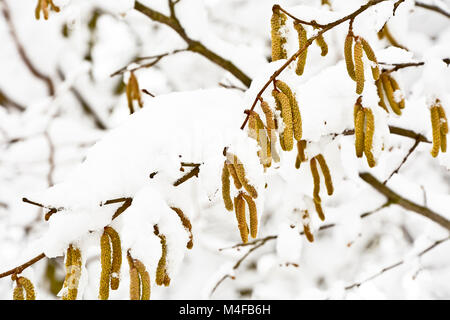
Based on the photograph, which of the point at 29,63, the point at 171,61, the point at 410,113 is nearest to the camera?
the point at 410,113

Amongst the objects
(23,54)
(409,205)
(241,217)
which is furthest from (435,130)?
(23,54)

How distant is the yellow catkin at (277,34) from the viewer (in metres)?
1.04

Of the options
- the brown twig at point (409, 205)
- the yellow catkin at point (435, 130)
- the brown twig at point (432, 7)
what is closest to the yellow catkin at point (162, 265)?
the yellow catkin at point (435, 130)

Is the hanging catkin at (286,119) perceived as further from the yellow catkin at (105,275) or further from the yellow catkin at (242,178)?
the yellow catkin at (105,275)

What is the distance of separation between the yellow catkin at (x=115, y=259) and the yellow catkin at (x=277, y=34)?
0.51m

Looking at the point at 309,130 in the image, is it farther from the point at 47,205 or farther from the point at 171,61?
the point at 171,61

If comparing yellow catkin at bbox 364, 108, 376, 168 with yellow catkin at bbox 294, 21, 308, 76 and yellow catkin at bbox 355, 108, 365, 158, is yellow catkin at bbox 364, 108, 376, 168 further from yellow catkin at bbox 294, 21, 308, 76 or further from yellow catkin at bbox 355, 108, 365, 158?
yellow catkin at bbox 294, 21, 308, 76

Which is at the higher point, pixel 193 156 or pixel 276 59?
pixel 276 59

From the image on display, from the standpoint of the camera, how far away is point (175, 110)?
3.80ft

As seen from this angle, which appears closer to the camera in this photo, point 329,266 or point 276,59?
point 276,59

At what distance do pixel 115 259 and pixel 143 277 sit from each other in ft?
0.23

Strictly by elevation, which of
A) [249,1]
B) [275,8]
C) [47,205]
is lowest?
[47,205]

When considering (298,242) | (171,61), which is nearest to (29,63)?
(171,61)
